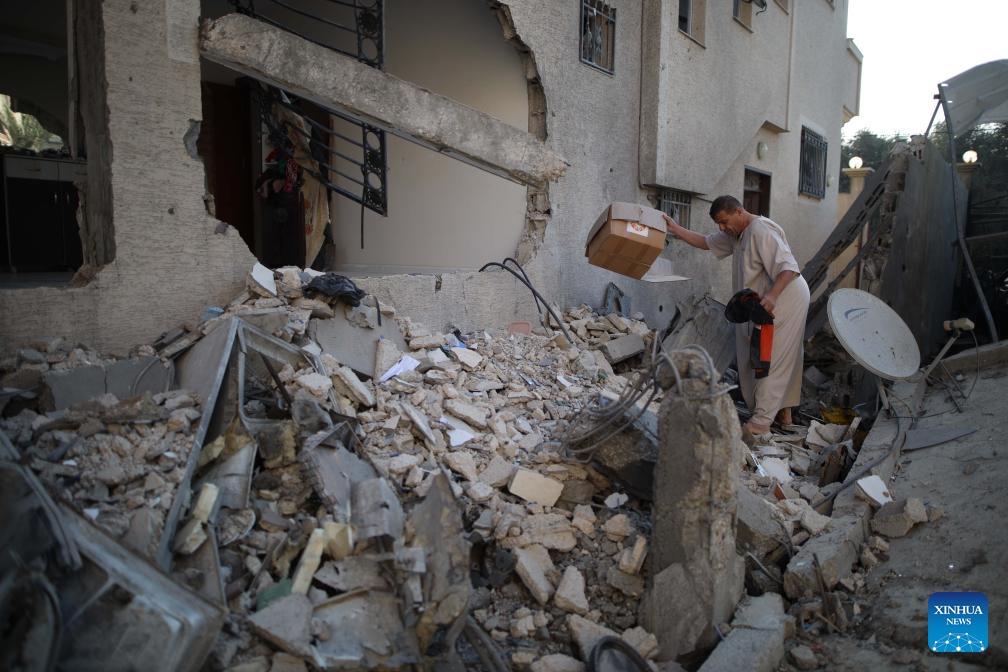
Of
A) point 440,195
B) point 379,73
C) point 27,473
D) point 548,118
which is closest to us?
point 27,473

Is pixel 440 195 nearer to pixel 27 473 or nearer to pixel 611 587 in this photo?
pixel 611 587

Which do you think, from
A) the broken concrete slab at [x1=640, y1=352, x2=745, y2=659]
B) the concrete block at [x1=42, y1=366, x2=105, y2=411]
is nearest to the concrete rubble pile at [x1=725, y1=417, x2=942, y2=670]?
the broken concrete slab at [x1=640, y1=352, x2=745, y2=659]

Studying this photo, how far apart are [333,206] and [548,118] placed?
3.36m

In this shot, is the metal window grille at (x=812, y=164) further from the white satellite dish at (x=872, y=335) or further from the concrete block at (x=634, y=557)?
the concrete block at (x=634, y=557)

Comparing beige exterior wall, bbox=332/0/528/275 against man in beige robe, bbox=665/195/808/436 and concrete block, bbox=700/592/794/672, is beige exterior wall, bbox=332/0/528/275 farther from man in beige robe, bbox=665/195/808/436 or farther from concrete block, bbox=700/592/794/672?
concrete block, bbox=700/592/794/672

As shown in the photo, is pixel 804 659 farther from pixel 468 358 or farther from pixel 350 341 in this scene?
pixel 350 341

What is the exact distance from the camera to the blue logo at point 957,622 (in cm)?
307

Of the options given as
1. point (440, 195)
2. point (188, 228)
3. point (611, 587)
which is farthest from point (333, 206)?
point (611, 587)

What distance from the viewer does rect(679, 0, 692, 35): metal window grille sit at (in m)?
9.11

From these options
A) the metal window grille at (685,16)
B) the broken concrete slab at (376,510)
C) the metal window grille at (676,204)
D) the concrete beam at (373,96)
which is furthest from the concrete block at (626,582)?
the metal window grille at (685,16)

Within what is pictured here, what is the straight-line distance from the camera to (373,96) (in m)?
4.84

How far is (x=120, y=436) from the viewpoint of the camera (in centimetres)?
306

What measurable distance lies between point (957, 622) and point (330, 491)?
9.84 ft

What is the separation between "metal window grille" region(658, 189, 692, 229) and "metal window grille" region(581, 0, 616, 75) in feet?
5.91
